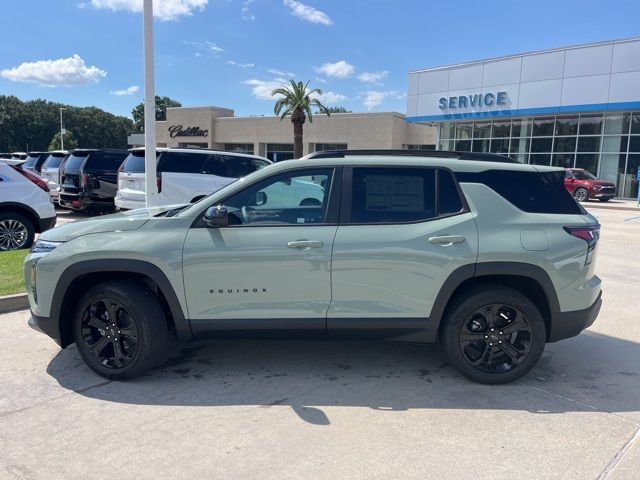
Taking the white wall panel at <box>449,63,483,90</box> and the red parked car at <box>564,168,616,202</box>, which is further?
the white wall panel at <box>449,63,483,90</box>

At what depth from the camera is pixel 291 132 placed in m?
45.0

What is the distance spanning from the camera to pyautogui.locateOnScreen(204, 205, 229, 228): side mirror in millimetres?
3723

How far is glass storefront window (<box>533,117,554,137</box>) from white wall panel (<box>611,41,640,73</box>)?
450cm

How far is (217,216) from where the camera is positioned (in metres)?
3.72

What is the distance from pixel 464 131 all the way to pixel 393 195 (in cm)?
3270

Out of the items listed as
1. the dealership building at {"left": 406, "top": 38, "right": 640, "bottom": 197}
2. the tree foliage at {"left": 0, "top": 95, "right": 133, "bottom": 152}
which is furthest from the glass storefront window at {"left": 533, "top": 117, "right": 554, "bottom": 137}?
the tree foliage at {"left": 0, "top": 95, "right": 133, "bottom": 152}

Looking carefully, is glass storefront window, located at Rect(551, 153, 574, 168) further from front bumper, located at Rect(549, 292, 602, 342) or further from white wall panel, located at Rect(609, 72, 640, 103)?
front bumper, located at Rect(549, 292, 602, 342)

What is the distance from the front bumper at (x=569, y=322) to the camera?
3936 millimetres

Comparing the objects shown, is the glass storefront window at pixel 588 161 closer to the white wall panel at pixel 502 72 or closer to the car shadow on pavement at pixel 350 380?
the white wall panel at pixel 502 72

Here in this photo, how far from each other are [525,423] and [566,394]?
2.25ft

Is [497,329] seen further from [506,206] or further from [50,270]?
[50,270]

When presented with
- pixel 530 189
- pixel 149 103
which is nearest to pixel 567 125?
pixel 149 103

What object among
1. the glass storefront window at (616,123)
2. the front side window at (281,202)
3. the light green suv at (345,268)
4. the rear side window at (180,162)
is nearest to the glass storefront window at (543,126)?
the glass storefront window at (616,123)

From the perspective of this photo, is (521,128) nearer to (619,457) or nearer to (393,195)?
(393,195)
